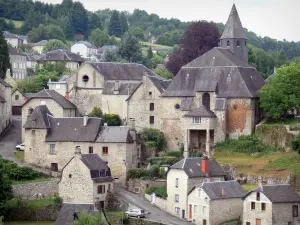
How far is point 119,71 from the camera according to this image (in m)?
84.0

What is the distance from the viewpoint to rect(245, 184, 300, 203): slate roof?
60.9 metres

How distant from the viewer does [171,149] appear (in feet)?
251

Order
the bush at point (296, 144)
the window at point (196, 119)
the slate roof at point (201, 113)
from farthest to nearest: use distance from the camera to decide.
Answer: the window at point (196, 119) < the slate roof at point (201, 113) < the bush at point (296, 144)

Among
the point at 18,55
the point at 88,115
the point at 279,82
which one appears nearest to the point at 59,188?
the point at 88,115

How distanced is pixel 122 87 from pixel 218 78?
29.7ft

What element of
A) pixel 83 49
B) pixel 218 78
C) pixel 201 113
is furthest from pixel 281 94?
pixel 83 49

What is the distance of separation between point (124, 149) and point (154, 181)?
151 inches

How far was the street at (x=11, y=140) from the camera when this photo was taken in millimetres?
77000

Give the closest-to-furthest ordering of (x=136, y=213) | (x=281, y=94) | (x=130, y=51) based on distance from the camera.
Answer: (x=136, y=213) < (x=281, y=94) < (x=130, y=51)

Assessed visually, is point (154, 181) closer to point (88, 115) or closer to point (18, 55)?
point (88, 115)

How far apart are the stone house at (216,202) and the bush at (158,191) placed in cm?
375

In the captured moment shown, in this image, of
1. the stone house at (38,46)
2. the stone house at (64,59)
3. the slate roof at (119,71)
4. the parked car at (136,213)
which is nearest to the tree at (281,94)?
the parked car at (136,213)

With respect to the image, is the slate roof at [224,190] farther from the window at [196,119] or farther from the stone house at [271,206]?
the window at [196,119]

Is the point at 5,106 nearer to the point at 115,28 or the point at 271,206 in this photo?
the point at 271,206
